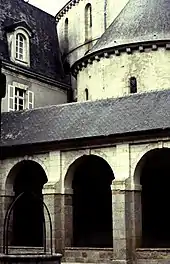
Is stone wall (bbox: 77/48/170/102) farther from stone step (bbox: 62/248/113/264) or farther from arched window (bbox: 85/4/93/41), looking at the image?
stone step (bbox: 62/248/113/264)

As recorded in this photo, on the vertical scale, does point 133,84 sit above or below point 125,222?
above

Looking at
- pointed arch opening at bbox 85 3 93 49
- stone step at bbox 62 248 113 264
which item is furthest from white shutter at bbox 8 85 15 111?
stone step at bbox 62 248 113 264

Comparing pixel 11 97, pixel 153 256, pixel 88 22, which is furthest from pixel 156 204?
pixel 88 22

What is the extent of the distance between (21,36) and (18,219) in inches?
455

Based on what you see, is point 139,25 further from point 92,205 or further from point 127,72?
point 92,205

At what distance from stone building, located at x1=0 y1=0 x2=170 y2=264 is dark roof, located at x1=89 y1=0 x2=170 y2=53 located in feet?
0.17

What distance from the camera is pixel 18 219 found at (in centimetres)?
2527

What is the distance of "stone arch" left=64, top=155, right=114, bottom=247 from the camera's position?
2484 cm

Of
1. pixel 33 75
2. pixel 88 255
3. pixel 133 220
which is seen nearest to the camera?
pixel 133 220

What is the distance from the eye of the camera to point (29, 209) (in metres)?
25.9

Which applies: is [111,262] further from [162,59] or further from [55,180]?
[162,59]

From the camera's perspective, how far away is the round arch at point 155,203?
23578 mm

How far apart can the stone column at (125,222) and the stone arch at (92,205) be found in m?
4.40

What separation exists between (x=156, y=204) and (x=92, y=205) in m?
3.10
